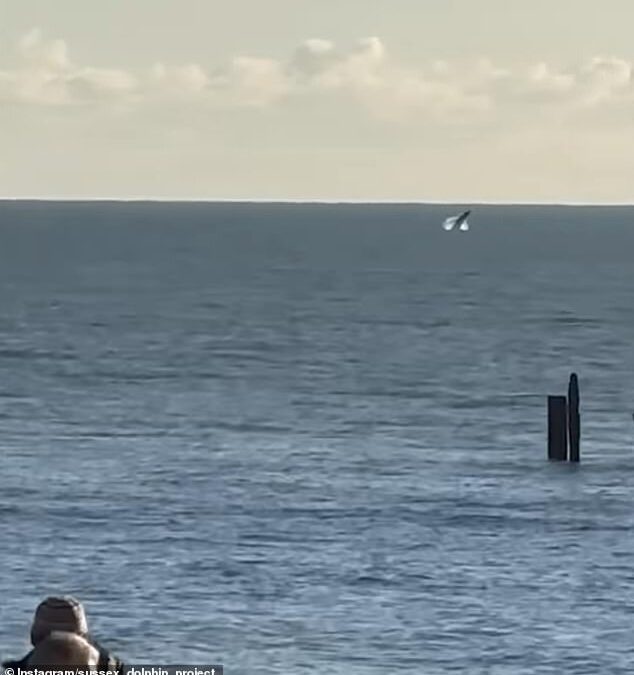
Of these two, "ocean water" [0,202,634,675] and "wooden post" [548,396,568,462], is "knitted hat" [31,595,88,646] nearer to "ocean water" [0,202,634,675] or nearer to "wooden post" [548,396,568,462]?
"ocean water" [0,202,634,675]

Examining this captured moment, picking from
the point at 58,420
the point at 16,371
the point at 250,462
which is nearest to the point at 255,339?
the point at 16,371

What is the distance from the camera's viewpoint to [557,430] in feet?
211

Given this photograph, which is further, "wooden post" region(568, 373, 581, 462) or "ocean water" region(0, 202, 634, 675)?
"wooden post" region(568, 373, 581, 462)

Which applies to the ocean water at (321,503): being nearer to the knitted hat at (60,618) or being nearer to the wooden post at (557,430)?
the wooden post at (557,430)

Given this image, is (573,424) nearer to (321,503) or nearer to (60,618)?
(321,503)

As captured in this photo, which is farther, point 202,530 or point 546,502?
point 546,502

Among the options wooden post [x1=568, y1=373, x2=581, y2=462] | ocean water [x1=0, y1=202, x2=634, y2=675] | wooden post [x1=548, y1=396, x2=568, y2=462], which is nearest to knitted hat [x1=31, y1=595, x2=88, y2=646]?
ocean water [x1=0, y1=202, x2=634, y2=675]

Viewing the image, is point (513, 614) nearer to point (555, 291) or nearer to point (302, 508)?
point (302, 508)

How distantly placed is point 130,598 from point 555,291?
459 ft

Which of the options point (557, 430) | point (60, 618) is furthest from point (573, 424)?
point (60, 618)

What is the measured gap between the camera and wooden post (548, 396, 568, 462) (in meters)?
63.6

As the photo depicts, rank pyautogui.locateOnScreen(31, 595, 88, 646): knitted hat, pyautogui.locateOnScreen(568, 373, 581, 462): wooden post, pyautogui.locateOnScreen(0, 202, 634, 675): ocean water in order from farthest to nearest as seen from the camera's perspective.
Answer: pyautogui.locateOnScreen(568, 373, 581, 462): wooden post → pyautogui.locateOnScreen(0, 202, 634, 675): ocean water → pyautogui.locateOnScreen(31, 595, 88, 646): knitted hat

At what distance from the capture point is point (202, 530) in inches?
1951

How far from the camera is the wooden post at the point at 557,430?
63594mm
